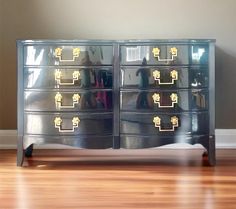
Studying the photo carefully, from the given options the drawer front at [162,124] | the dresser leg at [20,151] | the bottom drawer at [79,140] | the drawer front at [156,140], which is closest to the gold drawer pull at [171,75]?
the drawer front at [162,124]

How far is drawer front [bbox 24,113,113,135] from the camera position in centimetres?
284

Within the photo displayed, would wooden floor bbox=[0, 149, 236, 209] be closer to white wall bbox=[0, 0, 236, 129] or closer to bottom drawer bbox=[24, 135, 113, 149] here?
bottom drawer bbox=[24, 135, 113, 149]

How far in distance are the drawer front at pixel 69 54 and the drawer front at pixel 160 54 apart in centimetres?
12

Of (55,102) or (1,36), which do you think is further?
(1,36)

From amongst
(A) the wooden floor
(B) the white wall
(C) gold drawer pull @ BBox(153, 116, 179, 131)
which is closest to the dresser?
(C) gold drawer pull @ BBox(153, 116, 179, 131)

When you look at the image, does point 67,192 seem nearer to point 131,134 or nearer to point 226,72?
point 131,134

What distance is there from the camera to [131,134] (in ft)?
9.41

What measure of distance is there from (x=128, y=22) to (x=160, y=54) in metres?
0.71

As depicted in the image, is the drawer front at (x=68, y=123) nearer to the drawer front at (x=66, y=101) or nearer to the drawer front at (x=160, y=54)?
the drawer front at (x=66, y=101)

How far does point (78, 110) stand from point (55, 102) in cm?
15

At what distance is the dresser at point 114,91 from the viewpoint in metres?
2.83

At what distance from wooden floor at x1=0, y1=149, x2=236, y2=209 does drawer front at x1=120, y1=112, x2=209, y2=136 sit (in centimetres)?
23

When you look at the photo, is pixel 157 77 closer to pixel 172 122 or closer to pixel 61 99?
pixel 172 122

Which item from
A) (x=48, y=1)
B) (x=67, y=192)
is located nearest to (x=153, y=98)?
(x=67, y=192)
